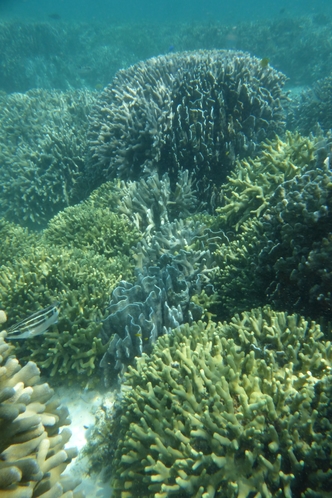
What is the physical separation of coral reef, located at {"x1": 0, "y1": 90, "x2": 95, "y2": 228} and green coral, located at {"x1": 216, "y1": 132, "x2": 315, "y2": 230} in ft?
15.1

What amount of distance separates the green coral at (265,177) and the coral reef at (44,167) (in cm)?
461

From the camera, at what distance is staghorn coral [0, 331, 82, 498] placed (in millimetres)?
1874

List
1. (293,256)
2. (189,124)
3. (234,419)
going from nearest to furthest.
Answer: (234,419)
(293,256)
(189,124)

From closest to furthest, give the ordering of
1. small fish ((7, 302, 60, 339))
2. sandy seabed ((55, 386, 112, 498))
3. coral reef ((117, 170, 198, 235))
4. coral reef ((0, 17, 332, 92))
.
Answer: sandy seabed ((55, 386, 112, 498))
small fish ((7, 302, 60, 339))
coral reef ((117, 170, 198, 235))
coral reef ((0, 17, 332, 92))

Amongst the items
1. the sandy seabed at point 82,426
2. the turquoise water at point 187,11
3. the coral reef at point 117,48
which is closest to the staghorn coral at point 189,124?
the sandy seabed at point 82,426

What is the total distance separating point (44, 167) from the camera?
809cm

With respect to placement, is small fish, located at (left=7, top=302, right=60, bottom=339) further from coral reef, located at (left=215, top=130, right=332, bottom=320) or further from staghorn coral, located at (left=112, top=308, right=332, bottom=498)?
coral reef, located at (left=215, top=130, right=332, bottom=320)

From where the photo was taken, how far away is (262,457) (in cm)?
182

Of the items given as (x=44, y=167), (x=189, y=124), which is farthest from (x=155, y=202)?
(x=44, y=167)

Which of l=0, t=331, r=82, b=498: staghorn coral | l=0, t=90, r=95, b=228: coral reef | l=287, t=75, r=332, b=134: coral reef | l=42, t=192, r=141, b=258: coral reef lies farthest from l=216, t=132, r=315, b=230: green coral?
l=287, t=75, r=332, b=134: coral reef

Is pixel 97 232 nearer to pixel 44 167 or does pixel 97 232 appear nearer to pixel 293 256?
pixel 293 256

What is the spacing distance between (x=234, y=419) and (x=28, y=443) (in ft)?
4.53

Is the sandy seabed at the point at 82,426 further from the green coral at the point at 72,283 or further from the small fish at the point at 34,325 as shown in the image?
the small fish at the point at 34,325

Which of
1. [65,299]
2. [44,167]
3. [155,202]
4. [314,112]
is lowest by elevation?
[65,299]
